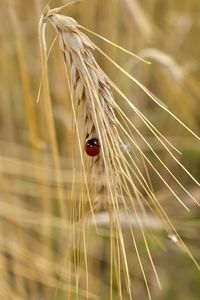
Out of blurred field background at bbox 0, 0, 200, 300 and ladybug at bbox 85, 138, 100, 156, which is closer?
ladybug at bbox 85, 138, 100, 156

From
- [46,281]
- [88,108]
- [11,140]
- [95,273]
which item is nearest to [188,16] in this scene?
[11,140]

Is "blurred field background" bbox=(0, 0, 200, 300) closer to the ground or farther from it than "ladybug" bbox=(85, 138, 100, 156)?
closer to the ground

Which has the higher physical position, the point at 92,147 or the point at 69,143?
the point at 92,147

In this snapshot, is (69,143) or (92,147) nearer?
(92,147)
